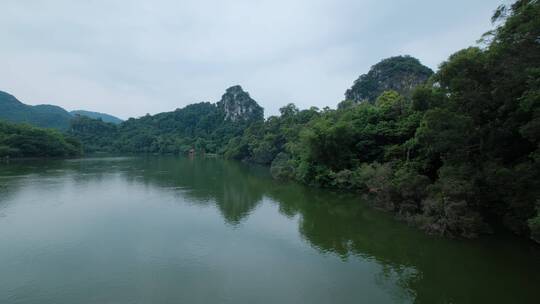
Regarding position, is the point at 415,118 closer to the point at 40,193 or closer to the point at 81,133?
the point at 40,193

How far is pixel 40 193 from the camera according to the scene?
23.5m

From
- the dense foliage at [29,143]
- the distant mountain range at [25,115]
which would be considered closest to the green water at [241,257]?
the dense foliage at [29,143]

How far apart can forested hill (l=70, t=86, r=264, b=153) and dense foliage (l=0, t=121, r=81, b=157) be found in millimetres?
20390

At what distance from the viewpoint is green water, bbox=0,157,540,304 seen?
9352 mm

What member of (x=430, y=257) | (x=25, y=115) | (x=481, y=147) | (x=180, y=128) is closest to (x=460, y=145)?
(x=481, y=147)

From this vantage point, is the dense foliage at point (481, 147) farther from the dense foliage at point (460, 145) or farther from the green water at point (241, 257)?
the green water at point (241, 257)

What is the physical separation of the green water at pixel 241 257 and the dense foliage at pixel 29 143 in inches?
1381

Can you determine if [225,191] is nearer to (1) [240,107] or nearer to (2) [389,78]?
(2) [389,78]

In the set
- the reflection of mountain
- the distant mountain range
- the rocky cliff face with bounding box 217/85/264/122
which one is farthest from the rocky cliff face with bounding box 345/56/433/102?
the distant mountain range

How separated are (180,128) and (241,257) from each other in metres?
91.2

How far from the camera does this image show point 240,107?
9444 cm

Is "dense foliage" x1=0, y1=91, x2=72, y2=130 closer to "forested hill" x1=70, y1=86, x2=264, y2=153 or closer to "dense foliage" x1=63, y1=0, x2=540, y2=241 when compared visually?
"forested hill" x1=70, y1=86, x2=264, y2=153

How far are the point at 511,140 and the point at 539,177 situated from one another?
301 cm

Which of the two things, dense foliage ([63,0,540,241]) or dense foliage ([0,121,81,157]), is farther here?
dense foliage ([0,121,81,157])
